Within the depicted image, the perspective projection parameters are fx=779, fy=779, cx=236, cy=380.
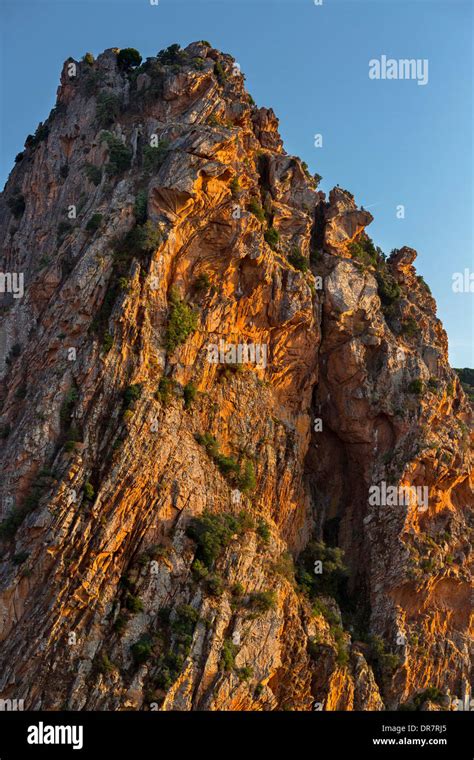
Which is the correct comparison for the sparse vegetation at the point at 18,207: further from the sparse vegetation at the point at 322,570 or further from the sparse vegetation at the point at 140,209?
the sparse vegetation at the point at 322,570

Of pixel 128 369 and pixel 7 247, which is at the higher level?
pixel 7 247

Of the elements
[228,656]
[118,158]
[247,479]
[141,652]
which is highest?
[118,158]

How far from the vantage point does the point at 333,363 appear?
5019 centimetres

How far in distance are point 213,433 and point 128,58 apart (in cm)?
3328

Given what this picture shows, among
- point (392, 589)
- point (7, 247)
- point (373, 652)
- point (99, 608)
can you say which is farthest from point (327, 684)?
point (7, 247)

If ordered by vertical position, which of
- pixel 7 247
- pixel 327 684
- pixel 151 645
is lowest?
pixel 327 684

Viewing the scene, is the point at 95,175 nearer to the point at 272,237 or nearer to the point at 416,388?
the point at 272,237

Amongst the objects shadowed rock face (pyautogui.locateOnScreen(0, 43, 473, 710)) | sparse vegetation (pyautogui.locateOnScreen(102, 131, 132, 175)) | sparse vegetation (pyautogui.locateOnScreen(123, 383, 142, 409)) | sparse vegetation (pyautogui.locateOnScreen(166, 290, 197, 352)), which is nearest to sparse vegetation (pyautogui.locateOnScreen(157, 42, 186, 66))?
shadowed rock face (pyautogui.locateOnScreen(0, 43, 473, 710))

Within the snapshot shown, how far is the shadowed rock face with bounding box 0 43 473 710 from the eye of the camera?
3681 cm

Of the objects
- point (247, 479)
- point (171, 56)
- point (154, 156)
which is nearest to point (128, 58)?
point (171, 56)

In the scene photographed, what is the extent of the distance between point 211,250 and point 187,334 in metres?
5.66

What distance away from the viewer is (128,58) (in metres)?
60.6
